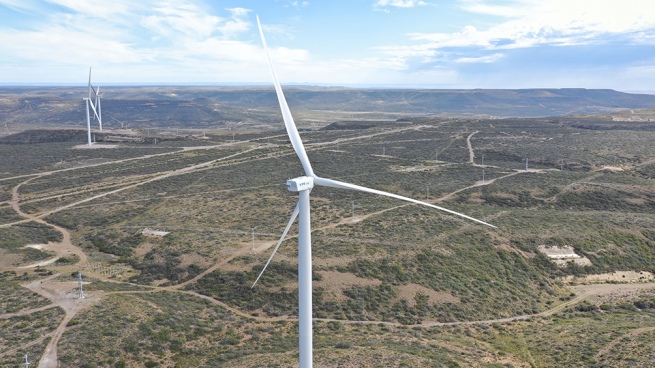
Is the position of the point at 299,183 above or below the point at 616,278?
above

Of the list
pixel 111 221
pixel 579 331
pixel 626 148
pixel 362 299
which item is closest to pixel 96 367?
pixel 362 299

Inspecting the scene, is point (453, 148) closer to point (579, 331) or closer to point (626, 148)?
point (626, 148)

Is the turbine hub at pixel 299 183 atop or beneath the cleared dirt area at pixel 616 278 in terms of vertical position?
atop

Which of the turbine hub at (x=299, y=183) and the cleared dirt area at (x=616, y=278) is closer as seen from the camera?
the turbine hub at (x=299, y=183)

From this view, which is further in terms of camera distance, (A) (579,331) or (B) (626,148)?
(B) (626,148)

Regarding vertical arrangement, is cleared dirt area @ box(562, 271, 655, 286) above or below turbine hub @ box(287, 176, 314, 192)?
below

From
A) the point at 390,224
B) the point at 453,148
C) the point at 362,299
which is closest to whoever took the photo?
the point at 362,299

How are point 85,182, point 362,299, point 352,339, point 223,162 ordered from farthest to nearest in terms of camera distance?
point 223,162 < point 85,182 < point 362,299 < point 352,339

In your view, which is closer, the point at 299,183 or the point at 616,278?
the point at 299,183
